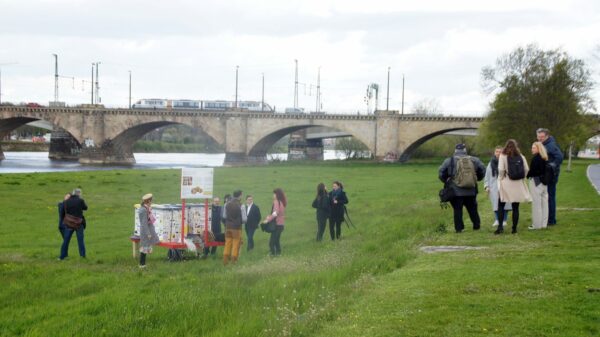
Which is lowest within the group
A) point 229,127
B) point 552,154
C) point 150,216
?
point 150,216

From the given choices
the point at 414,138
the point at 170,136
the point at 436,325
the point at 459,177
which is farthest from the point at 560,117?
the point at 170,136

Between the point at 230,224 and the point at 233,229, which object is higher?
the point at 230,224

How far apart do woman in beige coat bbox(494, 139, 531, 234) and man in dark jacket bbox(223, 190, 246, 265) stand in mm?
5812

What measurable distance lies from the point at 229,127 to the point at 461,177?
7750 centimetres

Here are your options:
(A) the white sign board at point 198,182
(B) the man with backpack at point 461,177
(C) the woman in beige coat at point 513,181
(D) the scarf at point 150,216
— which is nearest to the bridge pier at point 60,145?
(A) the white sign board at point 198,182

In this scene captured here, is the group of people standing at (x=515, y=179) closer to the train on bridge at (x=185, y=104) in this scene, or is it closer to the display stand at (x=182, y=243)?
the display stand at (x=182, y=243)

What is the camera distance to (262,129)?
299ft

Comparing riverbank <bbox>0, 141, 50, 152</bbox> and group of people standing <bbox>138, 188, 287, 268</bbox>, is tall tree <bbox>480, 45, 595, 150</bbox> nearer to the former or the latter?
group of people standing <bbox>138, 188, 287, 268</bbox>

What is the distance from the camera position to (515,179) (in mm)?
15117

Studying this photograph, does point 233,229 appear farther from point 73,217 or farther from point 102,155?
A: point 102,155

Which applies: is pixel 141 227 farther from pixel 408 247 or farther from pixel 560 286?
pixel 560 286

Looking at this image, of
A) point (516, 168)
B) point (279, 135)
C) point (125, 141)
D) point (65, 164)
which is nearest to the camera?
point (516, 168)

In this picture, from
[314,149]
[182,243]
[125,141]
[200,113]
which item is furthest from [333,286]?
[314,149]

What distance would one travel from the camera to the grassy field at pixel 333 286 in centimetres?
850
